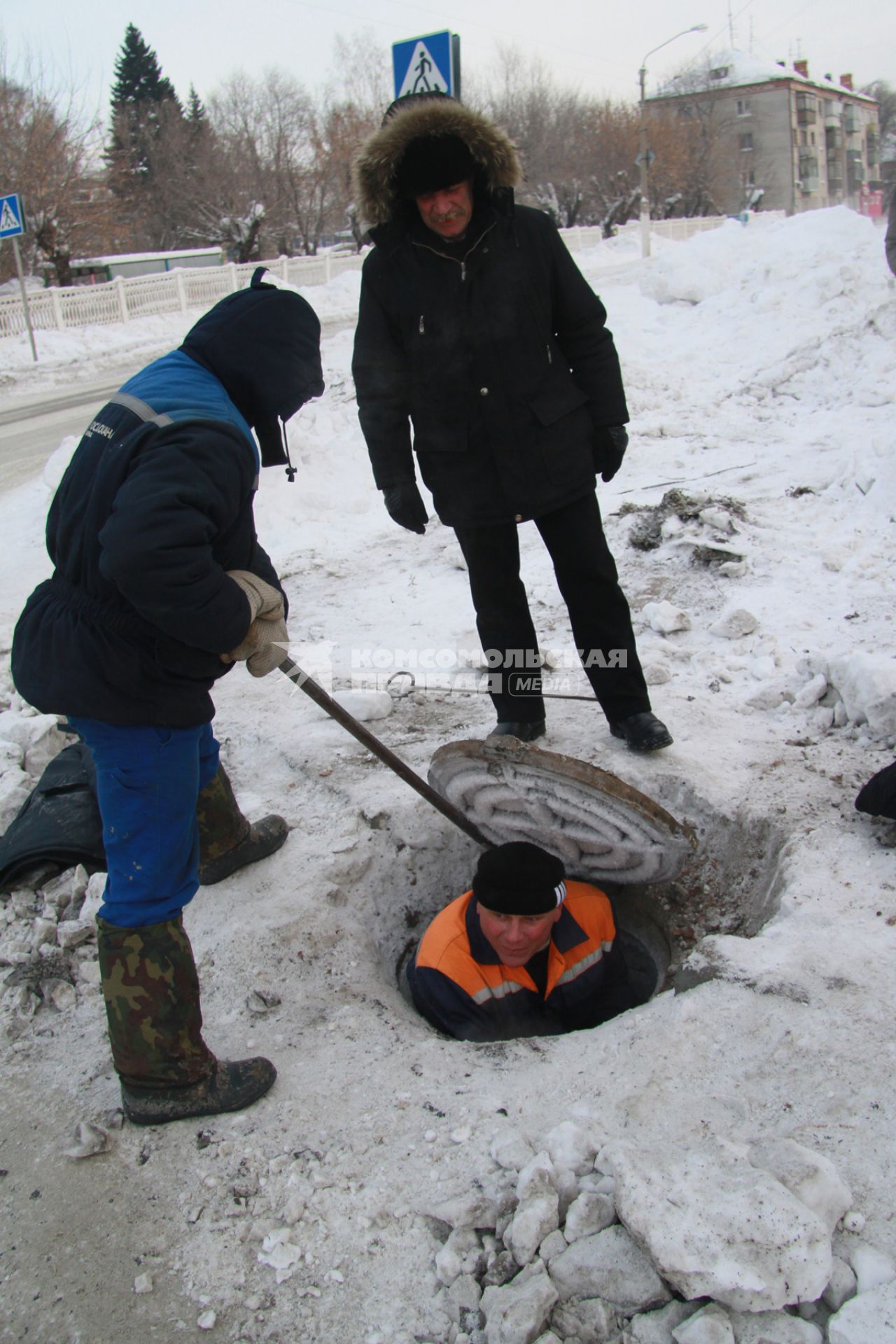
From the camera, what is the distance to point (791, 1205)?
5.15 feet

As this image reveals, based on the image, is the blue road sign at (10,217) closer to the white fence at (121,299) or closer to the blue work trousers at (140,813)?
the white fence at (121,299)

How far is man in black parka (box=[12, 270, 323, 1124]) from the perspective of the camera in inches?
74.2

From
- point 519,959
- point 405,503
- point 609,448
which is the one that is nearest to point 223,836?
point 519,959

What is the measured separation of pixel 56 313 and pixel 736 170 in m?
54.3

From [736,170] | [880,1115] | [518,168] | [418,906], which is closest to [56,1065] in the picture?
[418,906]

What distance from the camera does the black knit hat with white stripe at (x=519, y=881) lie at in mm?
2703

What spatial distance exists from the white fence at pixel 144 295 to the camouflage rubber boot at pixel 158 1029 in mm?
16475

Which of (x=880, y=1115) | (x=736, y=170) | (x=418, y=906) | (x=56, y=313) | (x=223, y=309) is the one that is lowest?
(x=418, y=906)

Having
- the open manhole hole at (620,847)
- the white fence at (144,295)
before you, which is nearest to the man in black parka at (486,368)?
the open manhole hole at (620,847)

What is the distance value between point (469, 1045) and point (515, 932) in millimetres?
425

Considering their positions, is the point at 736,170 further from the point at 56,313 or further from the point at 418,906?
the point at 418,906

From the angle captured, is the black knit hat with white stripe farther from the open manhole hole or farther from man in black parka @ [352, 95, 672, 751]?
man in black parka @ [352, 95, 672, 751]

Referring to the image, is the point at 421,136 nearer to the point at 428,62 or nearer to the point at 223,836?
the point at 223,836

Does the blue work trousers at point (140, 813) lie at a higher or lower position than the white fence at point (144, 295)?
lower
